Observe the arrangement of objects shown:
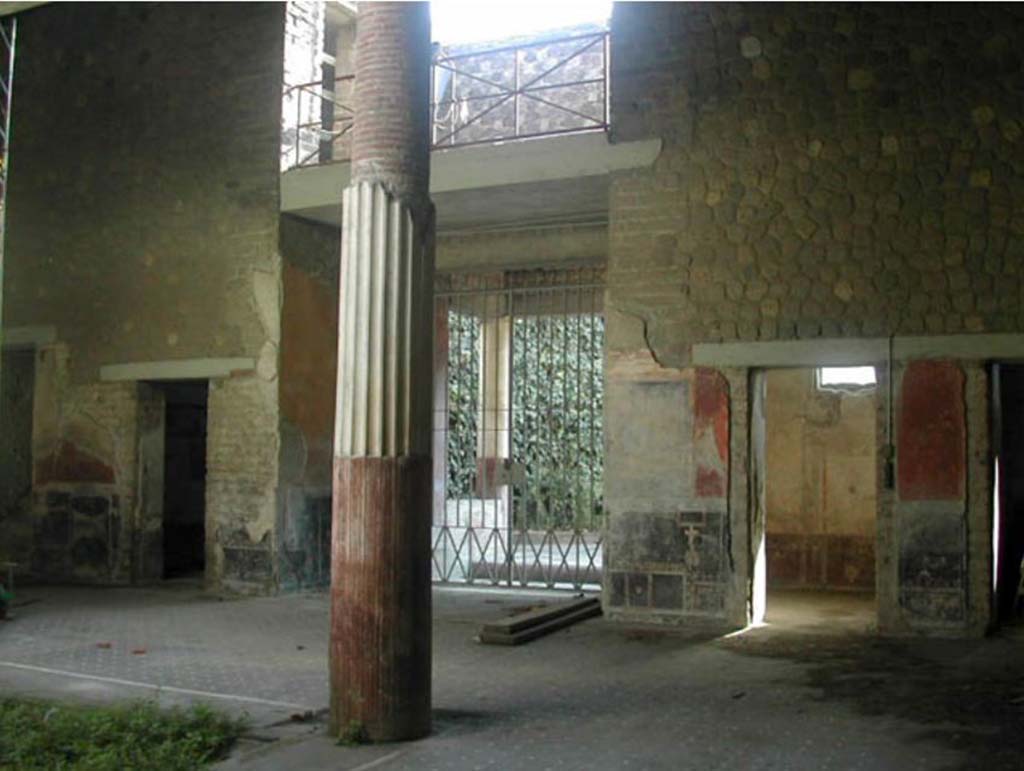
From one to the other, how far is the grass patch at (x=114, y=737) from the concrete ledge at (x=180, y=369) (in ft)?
18.7

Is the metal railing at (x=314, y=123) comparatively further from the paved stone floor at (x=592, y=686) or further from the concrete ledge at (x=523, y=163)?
the paved stone floor at (x=592, y=686)

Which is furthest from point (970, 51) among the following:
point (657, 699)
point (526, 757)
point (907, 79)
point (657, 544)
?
point (526, 757)

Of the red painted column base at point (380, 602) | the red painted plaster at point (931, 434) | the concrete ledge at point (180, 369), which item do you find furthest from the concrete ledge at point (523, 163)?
the red painted column base at point (380, 602)

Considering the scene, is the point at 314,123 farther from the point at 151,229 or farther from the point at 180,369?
the point at 180,369

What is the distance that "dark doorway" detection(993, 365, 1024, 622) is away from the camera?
31.2 ft

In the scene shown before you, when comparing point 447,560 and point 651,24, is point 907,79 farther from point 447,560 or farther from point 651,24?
point 447,560

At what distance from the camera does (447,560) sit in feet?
41.9

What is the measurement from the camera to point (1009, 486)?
1011 centimetres

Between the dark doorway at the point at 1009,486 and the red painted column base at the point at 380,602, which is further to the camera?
the dark doorway at the point at 1009,486

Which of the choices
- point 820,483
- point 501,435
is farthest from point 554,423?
point 820,483

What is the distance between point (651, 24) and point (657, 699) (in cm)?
609

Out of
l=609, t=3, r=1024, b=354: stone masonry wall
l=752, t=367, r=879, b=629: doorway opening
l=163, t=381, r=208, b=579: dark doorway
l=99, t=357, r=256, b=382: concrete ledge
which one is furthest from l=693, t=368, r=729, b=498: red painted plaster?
l=163, t=381, r=208, b=579: dark doorway

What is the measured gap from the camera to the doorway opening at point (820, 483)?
1207cm

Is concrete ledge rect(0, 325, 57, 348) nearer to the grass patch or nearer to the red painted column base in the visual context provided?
the grass patch
